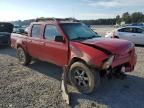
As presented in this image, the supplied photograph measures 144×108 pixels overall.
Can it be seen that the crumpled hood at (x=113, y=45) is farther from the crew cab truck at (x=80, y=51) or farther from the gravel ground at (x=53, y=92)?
the gravel ground at (x=53, y=92)

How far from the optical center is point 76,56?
5.80 meters

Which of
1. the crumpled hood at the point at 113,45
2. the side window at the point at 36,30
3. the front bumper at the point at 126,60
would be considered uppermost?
the side window at the point at 36,30

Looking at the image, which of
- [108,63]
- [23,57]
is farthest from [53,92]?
[23,57]

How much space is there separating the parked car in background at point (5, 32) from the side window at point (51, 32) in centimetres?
770

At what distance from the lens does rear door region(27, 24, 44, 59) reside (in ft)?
24.7

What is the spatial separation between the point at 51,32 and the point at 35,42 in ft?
3.29

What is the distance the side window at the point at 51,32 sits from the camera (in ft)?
22.1

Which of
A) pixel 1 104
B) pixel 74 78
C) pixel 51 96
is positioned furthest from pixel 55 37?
pixel 1 104

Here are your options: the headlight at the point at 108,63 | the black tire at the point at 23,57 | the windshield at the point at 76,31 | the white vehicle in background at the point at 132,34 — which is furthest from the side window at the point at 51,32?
the white vehicle in background at the point at 132,34

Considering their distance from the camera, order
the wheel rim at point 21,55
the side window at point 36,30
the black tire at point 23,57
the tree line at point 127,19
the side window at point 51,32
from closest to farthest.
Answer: the side window at point 51,32, the side window at point 36,30, the black tire at point 23,57, the wheel rim at point 21,55, the tree line at point 127,19

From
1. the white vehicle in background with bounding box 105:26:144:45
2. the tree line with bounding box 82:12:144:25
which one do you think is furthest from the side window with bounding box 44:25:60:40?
the tree line with bounding box 82:12:144:25

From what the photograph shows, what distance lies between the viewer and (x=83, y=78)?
227 inches

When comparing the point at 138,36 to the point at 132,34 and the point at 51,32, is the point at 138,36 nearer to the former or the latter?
the point at 132,34

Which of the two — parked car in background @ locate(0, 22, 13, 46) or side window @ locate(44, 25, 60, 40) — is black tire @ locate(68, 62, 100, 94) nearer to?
side window @ locate(44, 25, 60, 40)
